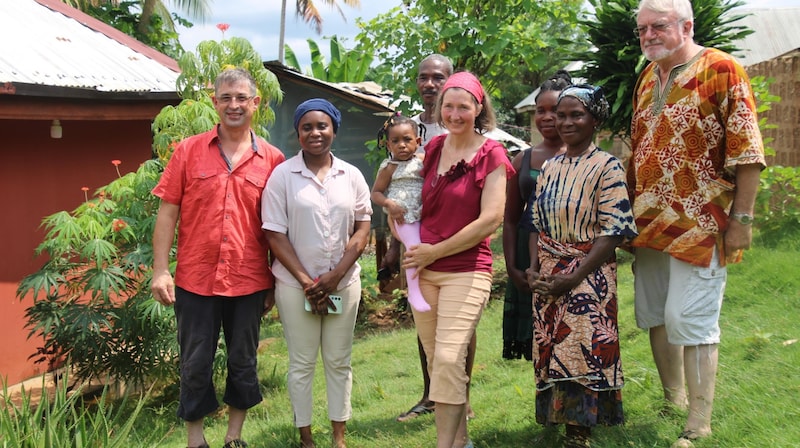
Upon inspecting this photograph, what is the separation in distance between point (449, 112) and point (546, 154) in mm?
696

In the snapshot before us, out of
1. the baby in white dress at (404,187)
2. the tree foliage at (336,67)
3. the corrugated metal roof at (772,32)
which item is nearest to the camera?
the baby in white dress at (404,187)

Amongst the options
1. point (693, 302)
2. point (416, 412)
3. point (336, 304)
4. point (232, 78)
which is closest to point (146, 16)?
point (232, 78)

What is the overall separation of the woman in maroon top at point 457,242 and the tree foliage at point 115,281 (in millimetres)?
2463

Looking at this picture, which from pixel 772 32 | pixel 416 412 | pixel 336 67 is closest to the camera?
pixel 416 412

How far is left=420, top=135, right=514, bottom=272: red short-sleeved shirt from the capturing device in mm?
3605

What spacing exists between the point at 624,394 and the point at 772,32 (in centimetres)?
2039

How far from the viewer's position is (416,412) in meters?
4.54

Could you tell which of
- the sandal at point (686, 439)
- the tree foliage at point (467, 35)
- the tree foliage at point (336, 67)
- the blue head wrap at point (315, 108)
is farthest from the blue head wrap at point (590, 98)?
the tree foliage at point (336, 67)

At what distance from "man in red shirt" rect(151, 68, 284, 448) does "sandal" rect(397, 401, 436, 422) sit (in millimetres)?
1049

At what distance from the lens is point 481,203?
3.61 metres

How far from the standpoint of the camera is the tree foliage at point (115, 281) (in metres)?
5.27

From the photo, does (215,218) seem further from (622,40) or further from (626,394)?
(622,40)

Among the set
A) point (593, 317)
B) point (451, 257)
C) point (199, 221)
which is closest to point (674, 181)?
point (593, 317)

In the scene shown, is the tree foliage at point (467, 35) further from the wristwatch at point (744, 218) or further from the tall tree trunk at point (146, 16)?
the tall tree trunk at point (146, 16)
